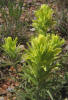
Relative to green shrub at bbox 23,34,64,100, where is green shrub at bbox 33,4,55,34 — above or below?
above

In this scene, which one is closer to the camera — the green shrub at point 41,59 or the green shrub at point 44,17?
the green shrub at point 41,59

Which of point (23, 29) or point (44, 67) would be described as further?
point (23, 29)

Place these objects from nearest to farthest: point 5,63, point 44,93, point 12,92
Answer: point 44,93 → point 12,92 → point 5,63

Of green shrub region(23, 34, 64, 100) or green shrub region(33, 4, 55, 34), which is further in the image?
green shrub region(33, 4, 55, 34)

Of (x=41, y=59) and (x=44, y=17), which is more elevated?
(x=44, y=17)

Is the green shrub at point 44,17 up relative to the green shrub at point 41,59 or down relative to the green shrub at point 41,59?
up

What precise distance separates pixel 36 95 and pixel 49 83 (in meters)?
0.18

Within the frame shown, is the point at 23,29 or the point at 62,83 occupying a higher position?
the point at 23,29

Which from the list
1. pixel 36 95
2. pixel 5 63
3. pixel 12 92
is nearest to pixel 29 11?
pixel 5 63

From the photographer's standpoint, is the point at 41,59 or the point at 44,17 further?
the point at 44,17

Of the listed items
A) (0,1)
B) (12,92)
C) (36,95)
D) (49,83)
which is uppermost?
(0,1)

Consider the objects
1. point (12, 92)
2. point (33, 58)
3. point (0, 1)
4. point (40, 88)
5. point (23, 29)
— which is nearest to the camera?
point (33, 58)

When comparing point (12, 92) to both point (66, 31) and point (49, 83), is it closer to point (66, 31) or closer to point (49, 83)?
point (49, 83)

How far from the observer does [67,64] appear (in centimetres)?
225
